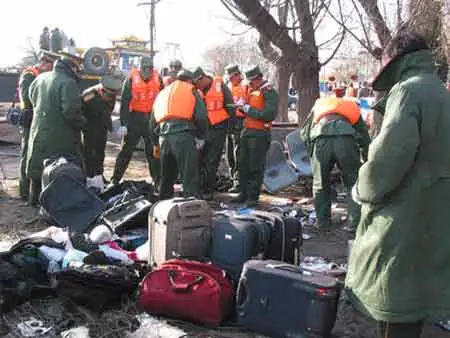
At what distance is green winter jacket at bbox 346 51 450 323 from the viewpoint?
3008 mm

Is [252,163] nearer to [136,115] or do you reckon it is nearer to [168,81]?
[136,115]

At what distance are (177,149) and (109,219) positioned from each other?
4.04ft

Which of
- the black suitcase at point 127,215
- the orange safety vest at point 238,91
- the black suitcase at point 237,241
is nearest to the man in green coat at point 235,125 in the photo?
the orange safety vest at point 238,91

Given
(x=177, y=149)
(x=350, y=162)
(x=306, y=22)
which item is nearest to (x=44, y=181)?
(x=177, y=149)

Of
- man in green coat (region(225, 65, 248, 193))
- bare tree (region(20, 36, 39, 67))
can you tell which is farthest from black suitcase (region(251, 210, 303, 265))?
bare tree (region(20, 36, 39, 67))

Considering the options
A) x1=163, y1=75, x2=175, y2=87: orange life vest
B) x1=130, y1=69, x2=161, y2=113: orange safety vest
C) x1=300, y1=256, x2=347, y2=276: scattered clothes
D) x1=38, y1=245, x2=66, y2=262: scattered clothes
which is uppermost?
x1=163, y1=75, x2=175, y2=87: orange life vest

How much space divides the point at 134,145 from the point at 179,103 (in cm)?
223

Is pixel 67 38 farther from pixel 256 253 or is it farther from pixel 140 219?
pixel 256 253

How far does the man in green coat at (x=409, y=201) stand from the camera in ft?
9.88

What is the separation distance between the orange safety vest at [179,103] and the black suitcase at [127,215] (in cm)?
112

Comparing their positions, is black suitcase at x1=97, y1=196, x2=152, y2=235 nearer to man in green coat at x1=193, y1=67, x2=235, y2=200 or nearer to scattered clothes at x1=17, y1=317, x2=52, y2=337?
scattered clothes at x1=17, y1=317, x2=52, y2=337

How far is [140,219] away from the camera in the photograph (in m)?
6.05

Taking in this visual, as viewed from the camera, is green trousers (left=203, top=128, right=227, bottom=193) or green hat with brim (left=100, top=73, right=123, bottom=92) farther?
green trousers (left=203, top=128, right=227, bottom=193)

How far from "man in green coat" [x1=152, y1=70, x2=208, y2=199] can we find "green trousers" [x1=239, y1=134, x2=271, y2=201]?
125 centimetres
